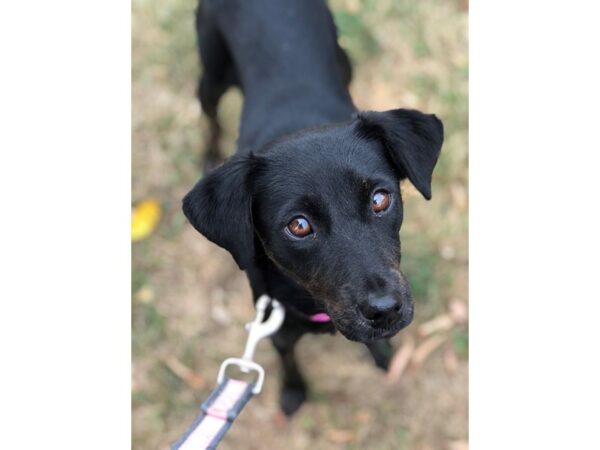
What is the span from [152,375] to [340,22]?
321 centimetres

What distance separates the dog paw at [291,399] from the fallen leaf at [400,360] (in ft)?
2.00

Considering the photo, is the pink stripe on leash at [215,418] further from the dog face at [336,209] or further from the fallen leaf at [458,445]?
the fallen leaf at [458,445]

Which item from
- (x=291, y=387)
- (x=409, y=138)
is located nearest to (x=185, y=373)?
(x=291, y=387)

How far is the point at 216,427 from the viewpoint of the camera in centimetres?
321

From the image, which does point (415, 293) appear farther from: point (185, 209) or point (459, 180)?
point (185, 209)

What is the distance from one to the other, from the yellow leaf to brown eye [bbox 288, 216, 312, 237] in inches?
103

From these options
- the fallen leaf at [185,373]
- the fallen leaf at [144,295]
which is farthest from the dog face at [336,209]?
the fallen leaf at [144,295]

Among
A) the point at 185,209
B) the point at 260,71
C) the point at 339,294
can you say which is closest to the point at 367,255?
the point at 339,294

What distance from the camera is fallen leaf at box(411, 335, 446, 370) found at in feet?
15.8

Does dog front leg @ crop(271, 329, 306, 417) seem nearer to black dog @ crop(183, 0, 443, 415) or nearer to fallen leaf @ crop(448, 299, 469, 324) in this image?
black dog @ crop(183, 0, 443, 415)

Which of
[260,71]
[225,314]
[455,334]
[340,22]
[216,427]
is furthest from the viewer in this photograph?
[340,22]

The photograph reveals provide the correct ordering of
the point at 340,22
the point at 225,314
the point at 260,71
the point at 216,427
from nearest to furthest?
the point at 216,427
the point at 260,71
the point at 225,314
the point at 340,22

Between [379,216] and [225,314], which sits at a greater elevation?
[379,216]

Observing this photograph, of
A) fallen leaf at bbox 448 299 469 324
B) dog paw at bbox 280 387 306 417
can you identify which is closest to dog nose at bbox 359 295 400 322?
dog paw at bbox 280 387 306 417
